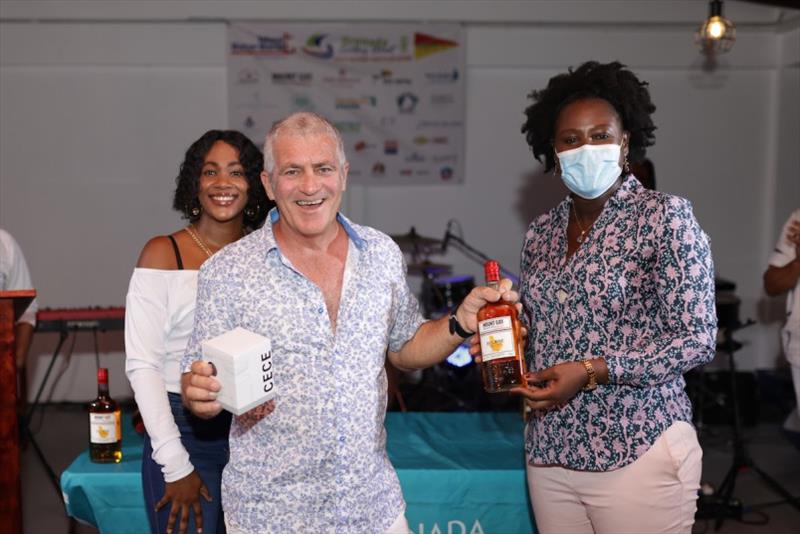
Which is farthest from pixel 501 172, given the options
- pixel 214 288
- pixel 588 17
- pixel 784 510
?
pixel 214 288

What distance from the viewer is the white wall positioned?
6.03m

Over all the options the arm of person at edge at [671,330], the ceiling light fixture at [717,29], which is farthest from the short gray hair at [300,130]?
the ceiling light fixture at [717,29]

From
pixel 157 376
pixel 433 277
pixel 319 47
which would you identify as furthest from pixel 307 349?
pixel 319 47

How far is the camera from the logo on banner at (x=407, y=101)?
608 centimetres

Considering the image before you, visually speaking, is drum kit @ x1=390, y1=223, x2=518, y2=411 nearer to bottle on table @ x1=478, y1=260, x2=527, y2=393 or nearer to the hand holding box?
bottle on table @ x1=478, y1=260, x2=527, y2=393

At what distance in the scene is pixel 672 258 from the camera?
6.46 ft

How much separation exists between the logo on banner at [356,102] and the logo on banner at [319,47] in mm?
319

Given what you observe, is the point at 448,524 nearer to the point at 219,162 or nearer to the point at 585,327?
the point at 585,327

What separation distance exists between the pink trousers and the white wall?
170 inches

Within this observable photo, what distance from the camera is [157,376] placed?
2.18 m

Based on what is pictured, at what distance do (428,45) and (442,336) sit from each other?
4433mm

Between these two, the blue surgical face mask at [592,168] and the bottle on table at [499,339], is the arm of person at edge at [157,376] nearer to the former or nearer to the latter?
the bottle on table at [499,339]

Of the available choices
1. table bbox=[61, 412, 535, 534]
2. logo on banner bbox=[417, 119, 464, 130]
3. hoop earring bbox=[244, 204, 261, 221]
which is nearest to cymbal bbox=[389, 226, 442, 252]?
logo on banner bbox=[417, 119, 464, 130]

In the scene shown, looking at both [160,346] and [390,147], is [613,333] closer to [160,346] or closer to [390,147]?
[160,346]
